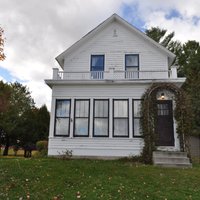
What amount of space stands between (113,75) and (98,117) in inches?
98.0

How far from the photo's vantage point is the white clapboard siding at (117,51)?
13734 millimetres

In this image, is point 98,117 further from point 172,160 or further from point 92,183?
point 92,183

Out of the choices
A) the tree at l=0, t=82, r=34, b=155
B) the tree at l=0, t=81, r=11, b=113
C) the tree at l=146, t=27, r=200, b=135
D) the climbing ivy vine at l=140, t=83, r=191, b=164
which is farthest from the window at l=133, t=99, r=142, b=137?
the tree at l=0, t=82, r=34, b=155

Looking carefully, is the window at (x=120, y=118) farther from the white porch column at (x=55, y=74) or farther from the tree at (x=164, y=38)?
the tree at (x=164, y=38)

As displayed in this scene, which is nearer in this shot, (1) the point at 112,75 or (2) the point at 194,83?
(1) the point at 112,75

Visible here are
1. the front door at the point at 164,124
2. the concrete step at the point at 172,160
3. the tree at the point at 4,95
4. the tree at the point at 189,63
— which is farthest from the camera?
the tree at the point at 4,95

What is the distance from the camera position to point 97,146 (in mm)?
12078

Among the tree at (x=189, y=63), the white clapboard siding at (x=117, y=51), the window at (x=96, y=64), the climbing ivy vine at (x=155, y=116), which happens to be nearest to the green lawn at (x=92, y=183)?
the climbing ivy vine at (x=155, y=116)

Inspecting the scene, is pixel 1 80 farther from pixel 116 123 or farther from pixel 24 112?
pixel 116 123

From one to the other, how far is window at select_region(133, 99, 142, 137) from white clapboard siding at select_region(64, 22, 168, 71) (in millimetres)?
2384

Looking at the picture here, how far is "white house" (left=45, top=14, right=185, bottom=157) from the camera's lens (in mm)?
12062

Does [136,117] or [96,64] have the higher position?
[96,64]

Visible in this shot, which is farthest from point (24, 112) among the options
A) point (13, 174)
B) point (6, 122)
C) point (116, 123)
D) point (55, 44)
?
point (13, 174)

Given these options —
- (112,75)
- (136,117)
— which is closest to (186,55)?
(112,75)
